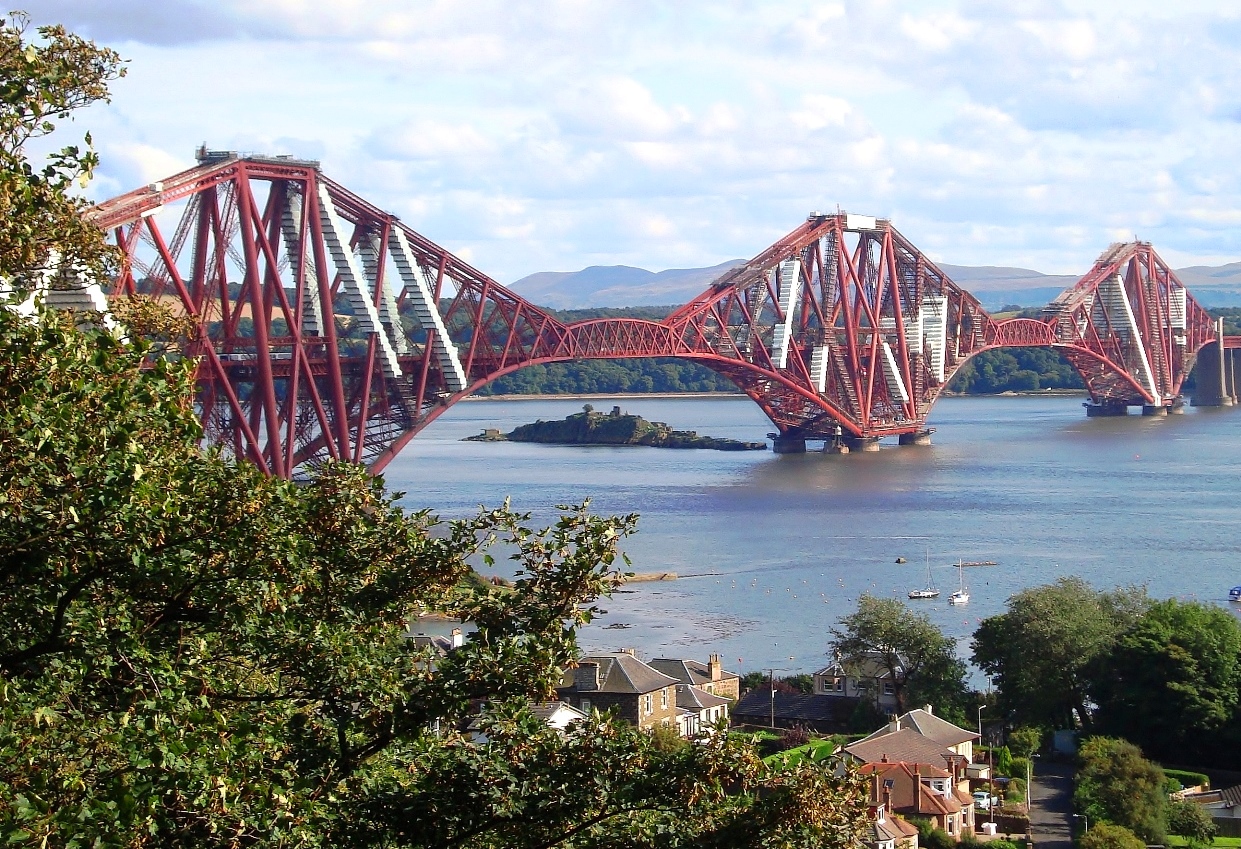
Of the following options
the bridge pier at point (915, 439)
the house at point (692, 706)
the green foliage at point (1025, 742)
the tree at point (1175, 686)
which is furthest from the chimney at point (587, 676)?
the bridge pier at point (915, 439)

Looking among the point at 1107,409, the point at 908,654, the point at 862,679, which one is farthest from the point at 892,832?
the point at 1107,409

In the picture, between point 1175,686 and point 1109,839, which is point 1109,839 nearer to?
point 1109,839

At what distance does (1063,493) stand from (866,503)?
7.68 metres

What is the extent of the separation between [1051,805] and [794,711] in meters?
5.56

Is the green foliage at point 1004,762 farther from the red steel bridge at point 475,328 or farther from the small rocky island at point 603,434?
the small rocky island at point 603,434

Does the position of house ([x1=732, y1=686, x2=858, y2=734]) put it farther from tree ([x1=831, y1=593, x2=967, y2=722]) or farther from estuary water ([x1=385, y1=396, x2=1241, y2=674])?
estuary water ([x1=385, y1=396, x2=1241, y2=674])

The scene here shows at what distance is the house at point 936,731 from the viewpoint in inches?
1030

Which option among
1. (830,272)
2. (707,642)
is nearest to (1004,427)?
(830,272)

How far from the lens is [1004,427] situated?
345ft

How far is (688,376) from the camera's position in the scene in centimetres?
16588

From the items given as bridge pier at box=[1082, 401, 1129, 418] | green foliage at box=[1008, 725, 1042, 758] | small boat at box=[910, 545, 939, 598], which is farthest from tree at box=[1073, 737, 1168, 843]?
bridge pier at box=[1082, 401, 1129, 418]

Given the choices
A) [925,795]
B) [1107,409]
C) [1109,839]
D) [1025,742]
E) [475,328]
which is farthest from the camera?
[1107,409]

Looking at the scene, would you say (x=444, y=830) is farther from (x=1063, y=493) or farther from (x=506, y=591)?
(x=1063, y=493)

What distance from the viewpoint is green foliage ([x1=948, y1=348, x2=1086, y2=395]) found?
514ft
